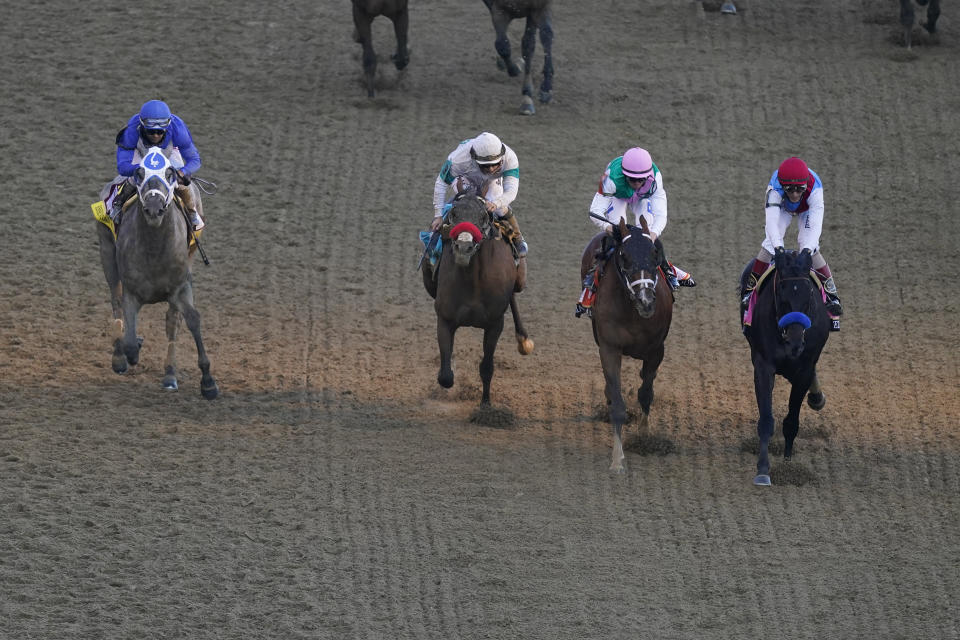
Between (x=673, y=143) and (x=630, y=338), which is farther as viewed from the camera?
(x=673, y=143)

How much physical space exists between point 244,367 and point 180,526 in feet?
11.4

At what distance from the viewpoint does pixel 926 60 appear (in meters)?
21.9

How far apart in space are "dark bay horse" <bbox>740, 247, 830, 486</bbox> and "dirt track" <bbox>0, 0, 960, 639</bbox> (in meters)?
0.46

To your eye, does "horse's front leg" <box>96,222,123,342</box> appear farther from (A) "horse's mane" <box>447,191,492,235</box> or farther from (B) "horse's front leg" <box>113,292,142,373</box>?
(A) "horse's mane" <box>447,191,492,235</box>

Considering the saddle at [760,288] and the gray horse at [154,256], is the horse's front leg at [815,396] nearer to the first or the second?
the saddle at [760,288]

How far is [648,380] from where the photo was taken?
1280cm

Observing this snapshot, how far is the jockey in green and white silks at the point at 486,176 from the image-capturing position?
1308 cm

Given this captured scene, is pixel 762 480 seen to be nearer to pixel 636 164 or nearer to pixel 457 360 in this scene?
pixel 636 164

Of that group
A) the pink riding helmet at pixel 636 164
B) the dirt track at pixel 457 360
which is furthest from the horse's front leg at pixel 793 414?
the pink riding helmet at pixel 636 164

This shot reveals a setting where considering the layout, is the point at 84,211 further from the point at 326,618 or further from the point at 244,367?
the point at 326,618

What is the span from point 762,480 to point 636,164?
277 cm

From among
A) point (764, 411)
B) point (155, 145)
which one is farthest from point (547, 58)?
point (764, 411)

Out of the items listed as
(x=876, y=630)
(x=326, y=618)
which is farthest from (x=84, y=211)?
(x=876, y=630)

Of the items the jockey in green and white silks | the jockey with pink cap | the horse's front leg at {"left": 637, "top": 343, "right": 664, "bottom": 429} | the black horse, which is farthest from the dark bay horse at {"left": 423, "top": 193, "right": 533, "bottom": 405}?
the black horse
